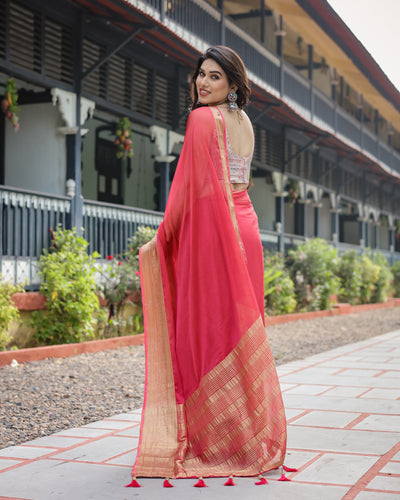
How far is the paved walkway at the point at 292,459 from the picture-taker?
281 cm

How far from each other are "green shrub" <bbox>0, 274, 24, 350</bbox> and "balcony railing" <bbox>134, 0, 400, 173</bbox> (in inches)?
186

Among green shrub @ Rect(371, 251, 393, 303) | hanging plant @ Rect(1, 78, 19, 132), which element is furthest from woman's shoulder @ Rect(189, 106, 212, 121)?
green shrub @ Rect(371, 251, 393, 303)

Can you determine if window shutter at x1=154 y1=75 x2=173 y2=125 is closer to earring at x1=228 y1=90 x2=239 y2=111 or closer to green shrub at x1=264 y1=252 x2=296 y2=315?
green shrub at x1=264 y1=252 x2=296 y2=315

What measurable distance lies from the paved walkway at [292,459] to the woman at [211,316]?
171 millimetres

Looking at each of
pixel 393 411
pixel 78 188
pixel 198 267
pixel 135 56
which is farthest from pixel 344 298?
pixel 198 267

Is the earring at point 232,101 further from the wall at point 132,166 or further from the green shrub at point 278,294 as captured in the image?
the green shrub at point 278,294

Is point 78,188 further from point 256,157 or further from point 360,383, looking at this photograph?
point 256,157

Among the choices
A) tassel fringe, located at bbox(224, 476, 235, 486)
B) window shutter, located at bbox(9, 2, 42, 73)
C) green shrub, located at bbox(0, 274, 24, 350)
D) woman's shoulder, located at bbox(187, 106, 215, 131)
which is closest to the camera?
Answer: tassel fringe, located at bbox(224, 476, 235, 486)

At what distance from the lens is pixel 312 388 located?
18.1 feet

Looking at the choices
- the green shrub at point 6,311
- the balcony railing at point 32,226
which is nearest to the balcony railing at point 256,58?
the balcony railing at point 32,226

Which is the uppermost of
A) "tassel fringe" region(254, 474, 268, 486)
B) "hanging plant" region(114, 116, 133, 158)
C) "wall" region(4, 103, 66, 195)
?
"hanging plant" region(114, 116, 133, 158)

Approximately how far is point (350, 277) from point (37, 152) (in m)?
9.51

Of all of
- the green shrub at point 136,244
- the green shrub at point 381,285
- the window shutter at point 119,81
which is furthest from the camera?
the green shrub at point 381,285

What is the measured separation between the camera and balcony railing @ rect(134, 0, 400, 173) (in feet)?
37.1
